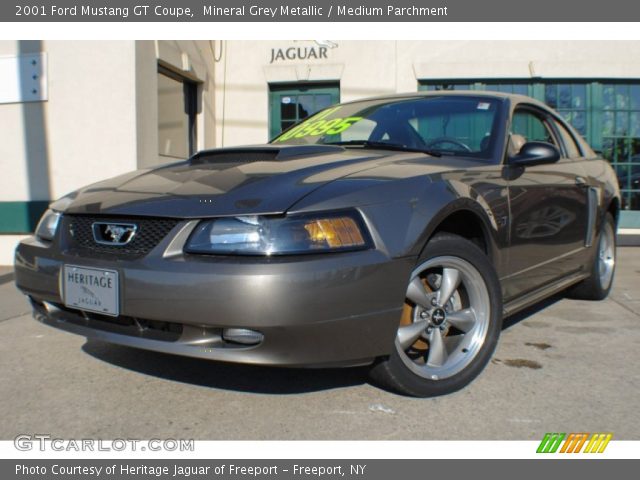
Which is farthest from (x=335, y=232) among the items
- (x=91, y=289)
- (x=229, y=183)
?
(x=91, y=289)

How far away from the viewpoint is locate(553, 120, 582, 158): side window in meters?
4.23

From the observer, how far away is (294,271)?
210 centimetres

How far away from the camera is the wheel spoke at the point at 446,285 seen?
269 cm

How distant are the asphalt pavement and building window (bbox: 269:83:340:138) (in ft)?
21.8

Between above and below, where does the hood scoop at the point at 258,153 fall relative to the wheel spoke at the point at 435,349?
above

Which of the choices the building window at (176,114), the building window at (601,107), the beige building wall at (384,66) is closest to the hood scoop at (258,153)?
the building window at (176,114)

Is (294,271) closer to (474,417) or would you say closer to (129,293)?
(129,293)

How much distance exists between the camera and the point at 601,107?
9336 millimetres

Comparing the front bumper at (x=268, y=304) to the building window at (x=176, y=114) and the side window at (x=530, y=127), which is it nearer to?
the side window at (x=530, y=127)

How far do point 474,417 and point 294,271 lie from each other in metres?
0.99

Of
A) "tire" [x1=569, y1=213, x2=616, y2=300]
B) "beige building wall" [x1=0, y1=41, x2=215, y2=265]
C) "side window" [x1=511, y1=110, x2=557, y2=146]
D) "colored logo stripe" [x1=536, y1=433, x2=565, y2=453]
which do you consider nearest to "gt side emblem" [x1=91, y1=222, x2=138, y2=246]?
"colored logo stripe" [x1=536, y1=433, x2=565, y2=453]

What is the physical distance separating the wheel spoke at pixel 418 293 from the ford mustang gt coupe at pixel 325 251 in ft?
0.04

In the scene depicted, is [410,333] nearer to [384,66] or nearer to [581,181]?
[581,181]

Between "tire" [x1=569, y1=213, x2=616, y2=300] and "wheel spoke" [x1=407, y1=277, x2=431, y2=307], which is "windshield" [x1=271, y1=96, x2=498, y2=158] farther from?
"tire" [x1=569, y1=213, x2=616, y2=300]
